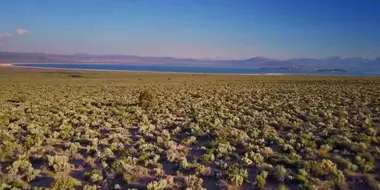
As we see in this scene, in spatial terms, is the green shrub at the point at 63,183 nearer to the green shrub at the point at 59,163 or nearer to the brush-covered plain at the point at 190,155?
the brush-covered plain at the point at 190,155

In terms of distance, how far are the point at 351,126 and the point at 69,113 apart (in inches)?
631

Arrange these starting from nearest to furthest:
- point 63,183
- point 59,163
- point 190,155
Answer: point 63,183 → point 59,163 → point 190,155

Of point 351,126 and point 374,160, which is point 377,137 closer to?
point 351,126

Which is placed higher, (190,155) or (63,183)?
(63,183)

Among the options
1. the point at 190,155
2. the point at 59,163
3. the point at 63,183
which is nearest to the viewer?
the point at 63,183

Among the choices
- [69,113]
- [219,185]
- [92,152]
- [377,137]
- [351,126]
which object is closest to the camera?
[219,185]

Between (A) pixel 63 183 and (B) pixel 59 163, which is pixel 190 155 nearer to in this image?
(B) pixel 59 163

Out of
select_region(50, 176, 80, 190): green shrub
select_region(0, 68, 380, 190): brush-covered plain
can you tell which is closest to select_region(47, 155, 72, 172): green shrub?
select_region(0, 68, 380, 190): brush-covered plain

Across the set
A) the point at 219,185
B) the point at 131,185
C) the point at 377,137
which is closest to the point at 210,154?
the point at 219,185

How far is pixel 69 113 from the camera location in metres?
20.8

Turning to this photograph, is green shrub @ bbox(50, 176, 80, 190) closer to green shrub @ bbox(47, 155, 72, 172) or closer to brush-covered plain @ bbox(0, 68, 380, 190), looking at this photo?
brush-covered plain @ bbox(0, 68, 380, 190)

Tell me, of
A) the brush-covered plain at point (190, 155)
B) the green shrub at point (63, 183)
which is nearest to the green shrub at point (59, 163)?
the brush-covered plain at point (190, 155)

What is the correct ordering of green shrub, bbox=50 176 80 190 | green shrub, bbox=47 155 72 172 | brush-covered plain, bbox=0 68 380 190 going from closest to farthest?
green shrub, bbox=50 176 80 190 → brush-covered plain, bbox=0 68 380 190 → green shrub, bbox=47 155 72 172

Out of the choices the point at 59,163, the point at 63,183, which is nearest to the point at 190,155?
the point at 59,163
